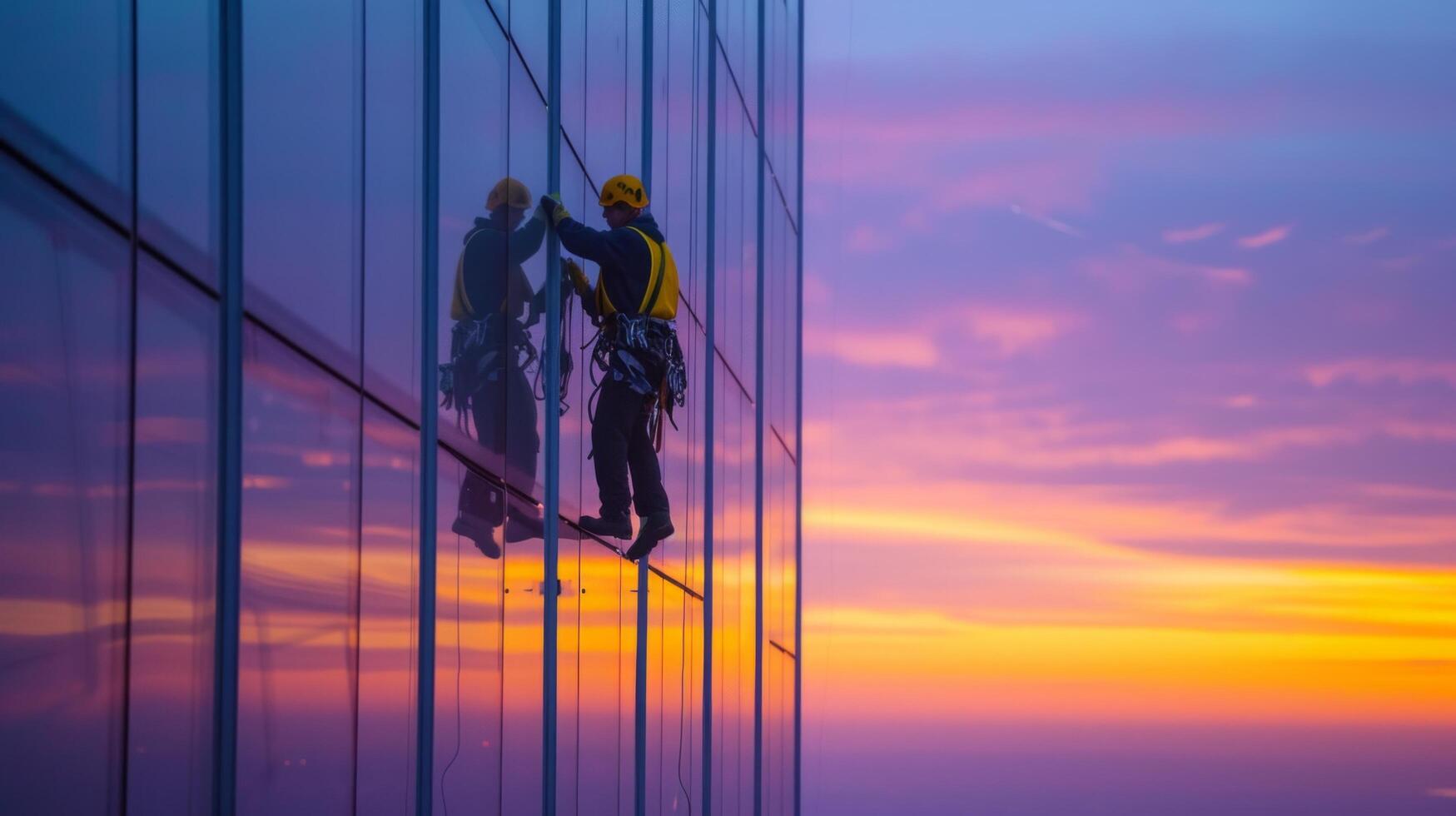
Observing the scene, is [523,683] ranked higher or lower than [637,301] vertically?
lower

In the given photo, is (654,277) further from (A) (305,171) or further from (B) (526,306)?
(A) (305,171)

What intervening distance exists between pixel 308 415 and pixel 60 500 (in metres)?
1.88

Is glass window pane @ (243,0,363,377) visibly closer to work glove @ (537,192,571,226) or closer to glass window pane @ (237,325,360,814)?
glass window pane @ (237,325,360,814)

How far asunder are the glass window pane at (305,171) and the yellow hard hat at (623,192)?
143 inches

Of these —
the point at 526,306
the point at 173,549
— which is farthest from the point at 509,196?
the point at 173,549

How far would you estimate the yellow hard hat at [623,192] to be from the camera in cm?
1032

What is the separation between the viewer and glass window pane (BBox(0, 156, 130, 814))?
4.07m

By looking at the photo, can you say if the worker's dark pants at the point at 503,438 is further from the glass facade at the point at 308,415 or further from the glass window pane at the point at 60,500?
the glass window pane at the point at 60,500

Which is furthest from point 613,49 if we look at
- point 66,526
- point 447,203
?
point 66,526

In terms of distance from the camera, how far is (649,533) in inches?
439

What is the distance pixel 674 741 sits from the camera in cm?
1525

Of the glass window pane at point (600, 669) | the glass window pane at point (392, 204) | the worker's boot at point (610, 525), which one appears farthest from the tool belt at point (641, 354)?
the glass window pane at point (392, 204)

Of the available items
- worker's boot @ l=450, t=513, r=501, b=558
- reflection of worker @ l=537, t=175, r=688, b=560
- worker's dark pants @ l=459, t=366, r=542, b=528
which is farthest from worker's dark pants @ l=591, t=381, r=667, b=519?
worker's boot @ l=450, t=513, r=501, b=558

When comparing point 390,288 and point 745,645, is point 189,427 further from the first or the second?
point 745,645
